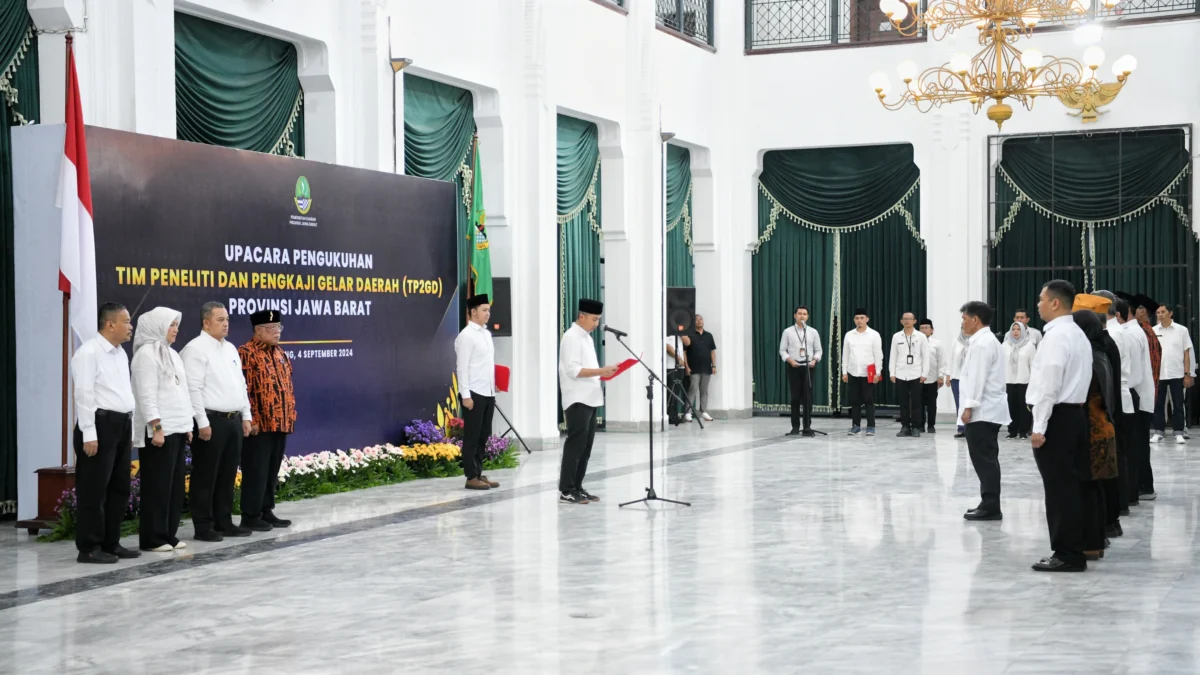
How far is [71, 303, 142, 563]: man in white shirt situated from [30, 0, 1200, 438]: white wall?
216 centimetres

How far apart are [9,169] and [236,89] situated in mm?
2157

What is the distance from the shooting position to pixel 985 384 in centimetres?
840

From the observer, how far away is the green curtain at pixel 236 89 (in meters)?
9.80

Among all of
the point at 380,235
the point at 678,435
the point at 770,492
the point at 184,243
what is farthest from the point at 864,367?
the point at 184,243

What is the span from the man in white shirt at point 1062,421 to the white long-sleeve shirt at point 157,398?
167 inches

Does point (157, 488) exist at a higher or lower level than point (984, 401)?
lower

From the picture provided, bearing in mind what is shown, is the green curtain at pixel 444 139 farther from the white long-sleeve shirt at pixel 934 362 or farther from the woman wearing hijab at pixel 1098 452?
the woman wearing hijab at pixel 1098 452

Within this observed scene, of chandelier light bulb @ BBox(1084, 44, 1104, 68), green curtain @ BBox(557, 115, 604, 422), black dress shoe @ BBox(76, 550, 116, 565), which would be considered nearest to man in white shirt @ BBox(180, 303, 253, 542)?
black dress shoe @ BBox(76, 550, 116, 565)

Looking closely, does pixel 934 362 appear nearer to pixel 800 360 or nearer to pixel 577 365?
pixel 800 360

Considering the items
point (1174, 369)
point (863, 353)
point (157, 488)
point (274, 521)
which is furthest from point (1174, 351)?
point (157, 488)

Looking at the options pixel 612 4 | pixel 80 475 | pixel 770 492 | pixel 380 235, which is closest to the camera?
pixel 80 475

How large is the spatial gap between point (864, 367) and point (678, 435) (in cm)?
213

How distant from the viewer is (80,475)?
23.2ft

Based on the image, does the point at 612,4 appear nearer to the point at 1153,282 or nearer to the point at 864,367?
the point at 864,367
